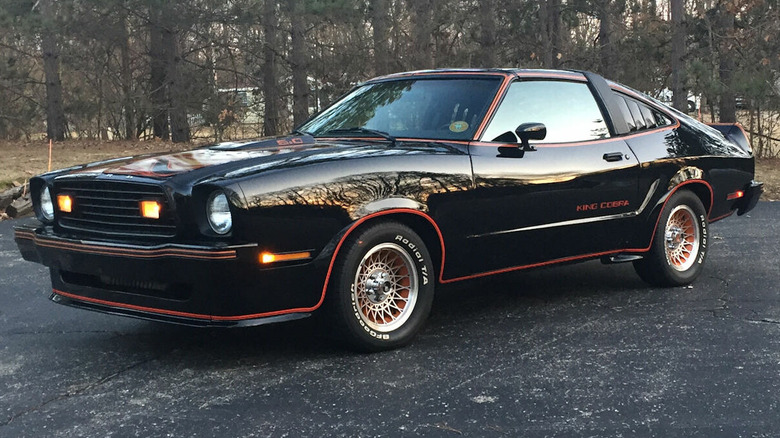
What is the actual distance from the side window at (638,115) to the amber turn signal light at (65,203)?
3.75 meters

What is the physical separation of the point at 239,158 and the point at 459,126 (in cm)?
145

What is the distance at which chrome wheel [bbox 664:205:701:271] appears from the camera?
23.0 ft

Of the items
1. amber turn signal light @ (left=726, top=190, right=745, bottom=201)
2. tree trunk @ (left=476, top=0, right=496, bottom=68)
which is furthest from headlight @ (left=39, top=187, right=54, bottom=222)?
tree trunk @ (left=476, top=0, right=496, bottom=68)

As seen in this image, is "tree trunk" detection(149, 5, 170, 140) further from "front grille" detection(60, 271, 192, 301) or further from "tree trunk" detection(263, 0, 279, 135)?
"front grille" detection(60, 271, 192, 301)

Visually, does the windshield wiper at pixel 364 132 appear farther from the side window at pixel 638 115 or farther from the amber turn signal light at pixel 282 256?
the side window at pixel 638 115

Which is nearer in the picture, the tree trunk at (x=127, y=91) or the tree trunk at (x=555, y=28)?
the tree trunk at (x=555, y=28)

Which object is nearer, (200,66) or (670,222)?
(670,222)

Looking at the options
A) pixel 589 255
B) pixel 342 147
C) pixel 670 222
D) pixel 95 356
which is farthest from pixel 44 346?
pixel 670 222

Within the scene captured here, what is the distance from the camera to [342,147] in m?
5.51

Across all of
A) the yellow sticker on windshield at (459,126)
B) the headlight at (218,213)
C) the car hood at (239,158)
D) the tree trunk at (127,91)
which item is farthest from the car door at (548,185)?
the tree trunk at (127,91)

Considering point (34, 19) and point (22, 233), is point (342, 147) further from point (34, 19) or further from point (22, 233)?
point (34, 19)

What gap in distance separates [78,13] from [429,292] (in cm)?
2313

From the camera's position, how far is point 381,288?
5.17m

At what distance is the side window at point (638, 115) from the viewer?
269 inches
